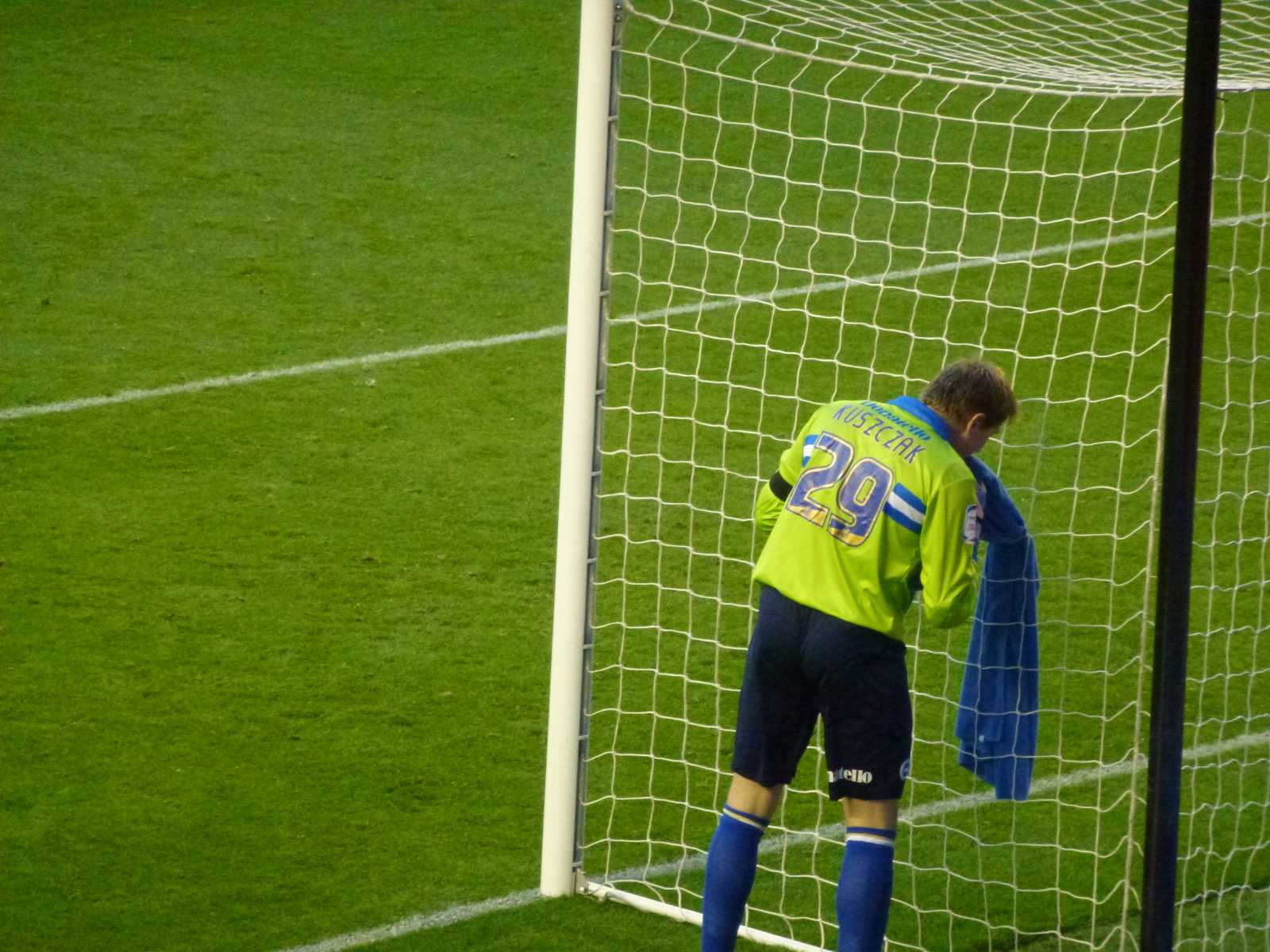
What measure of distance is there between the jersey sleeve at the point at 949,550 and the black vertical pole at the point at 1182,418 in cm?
194

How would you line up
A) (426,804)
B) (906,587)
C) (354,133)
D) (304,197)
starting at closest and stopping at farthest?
(906,587)
(426,804)
(304,197)
(354,133)

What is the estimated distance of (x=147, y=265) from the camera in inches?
385

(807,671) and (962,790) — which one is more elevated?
(807,671)

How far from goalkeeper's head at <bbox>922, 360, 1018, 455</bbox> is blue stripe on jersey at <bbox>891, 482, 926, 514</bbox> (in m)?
0.20

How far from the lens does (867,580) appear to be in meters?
3.94

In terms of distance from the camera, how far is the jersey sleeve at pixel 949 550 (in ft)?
12.5

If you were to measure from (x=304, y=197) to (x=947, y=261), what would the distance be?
3861 mm

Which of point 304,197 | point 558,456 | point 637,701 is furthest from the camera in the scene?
point 304,197

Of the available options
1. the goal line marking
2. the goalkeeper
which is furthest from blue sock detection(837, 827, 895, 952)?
the goal line marking

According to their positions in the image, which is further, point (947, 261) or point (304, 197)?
point (304, 197)

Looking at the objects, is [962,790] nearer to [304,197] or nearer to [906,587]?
[906,587]

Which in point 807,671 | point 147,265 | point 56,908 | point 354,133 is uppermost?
point 354,133

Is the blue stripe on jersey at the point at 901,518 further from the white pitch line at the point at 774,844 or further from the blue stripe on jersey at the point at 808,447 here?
the white pitch line at the point at 774,844

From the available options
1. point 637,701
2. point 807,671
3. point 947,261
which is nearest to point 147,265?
point 947,261
